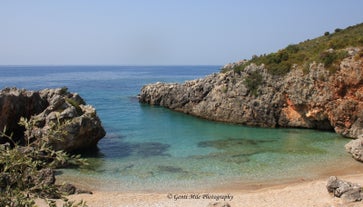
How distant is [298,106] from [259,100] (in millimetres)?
5393

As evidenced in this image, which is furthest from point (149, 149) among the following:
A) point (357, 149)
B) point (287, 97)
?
point (287, 97)

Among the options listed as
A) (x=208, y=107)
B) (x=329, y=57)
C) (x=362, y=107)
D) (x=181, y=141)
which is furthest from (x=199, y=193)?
(x=208, y=107)

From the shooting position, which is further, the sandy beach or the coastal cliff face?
the coastal cliff face

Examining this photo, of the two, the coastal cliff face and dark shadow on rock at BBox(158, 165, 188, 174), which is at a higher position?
the coastal cliff face

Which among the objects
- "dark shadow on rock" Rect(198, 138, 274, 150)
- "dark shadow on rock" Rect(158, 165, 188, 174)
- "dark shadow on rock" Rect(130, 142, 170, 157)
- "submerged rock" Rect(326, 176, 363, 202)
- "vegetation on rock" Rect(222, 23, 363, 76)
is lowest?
"dark shadow on rock" Rect(158, 165, 188, 174)

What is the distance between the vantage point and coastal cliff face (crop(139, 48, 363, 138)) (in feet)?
133

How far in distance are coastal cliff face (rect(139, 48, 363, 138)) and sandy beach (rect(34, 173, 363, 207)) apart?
700 inches

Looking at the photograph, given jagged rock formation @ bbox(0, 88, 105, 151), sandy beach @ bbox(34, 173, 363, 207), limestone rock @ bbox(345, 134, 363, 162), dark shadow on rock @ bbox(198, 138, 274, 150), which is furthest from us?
dark shadow on rock @ bbox(198, 138, 274, 150)

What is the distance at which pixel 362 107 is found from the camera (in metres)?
39.9

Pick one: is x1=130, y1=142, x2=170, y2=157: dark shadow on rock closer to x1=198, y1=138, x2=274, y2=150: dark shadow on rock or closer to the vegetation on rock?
x1=198, y1=138, x2=274, y2=150: dark shadow on rock

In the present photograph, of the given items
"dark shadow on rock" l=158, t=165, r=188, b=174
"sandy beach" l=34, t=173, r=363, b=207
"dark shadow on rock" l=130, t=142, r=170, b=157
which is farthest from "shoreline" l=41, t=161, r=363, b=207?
"dark shadow on rock" l=130, t=142, r=170, b=157

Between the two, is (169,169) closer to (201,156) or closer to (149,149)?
(201,156)

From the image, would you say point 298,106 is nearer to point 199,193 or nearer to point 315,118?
point 315,118

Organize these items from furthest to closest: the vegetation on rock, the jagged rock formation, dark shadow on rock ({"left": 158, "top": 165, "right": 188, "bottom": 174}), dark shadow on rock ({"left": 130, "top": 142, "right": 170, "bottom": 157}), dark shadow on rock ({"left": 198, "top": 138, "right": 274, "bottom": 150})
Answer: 1. the vegetation on rock
2. dark shadow on rock ({"left": 198, "top": 138, "right": 274, "bottom": 150})
3. dark shadow on rock ({"left": 130, "top": 142, "right": 170, "bottom": 157})
4. the jagged rock formation
5. dark shadow on rock ({"left": 158, "top": 165, "right": 188, "bottom": 174})
